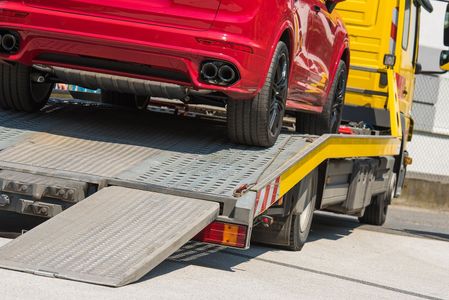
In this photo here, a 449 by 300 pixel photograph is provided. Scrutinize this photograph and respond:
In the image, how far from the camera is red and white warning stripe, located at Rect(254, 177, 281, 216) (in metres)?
6.65

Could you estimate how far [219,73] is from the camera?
7285mm

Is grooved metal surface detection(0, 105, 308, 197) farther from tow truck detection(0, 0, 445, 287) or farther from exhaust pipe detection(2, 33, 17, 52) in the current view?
exhaust pipe detection(2, 33, 17, 52)

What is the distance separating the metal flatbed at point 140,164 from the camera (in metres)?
6.31

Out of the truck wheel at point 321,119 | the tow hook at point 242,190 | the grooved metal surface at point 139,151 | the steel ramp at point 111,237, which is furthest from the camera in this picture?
the truck wheel at point 321,119

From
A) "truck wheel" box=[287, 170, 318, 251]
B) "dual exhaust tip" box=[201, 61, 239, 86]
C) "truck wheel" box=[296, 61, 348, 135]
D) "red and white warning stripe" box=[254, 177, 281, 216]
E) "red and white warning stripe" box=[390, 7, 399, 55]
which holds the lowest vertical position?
"truck wheel" box=[287, 170, 318, 251]

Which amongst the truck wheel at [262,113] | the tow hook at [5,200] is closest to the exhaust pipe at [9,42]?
the tow hook at [5,200]

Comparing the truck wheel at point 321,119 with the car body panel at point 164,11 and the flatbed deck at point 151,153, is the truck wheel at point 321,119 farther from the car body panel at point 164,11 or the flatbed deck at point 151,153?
the car body panel at point 164,11

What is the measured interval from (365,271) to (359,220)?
17.3 ft

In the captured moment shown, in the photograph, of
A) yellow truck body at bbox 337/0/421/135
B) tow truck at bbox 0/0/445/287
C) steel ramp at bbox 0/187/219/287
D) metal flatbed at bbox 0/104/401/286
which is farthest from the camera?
yellow truck body at bbox 337/0/421/135

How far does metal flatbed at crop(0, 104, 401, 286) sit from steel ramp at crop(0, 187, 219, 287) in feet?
0.04

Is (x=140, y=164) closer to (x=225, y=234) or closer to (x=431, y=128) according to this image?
(x=225, y=234)

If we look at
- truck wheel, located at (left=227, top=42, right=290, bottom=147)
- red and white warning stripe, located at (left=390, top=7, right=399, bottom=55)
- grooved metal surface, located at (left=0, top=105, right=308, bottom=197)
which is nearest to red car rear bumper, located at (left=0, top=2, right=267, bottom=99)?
truck wheel, located at (left=227, top=42, right=290, bottom=147)

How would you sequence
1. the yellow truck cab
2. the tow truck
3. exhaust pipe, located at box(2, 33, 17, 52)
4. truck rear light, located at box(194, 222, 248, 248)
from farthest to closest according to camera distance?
1. the yellow truck cab
2. exhaust pipe, located at box(2, 33, 17, 52)
3. truck rear light, located at box(194, 222, 248, 248)
4. the tow truck

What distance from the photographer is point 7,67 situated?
814 cm
